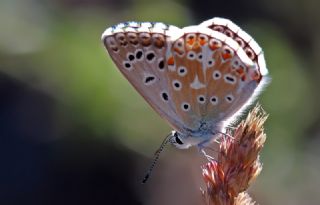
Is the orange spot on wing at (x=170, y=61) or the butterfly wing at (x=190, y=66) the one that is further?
the orange spot on wing at (x=170, y=61)

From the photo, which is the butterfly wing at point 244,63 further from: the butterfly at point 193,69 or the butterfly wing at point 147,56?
the butterfly wing at point 147,56

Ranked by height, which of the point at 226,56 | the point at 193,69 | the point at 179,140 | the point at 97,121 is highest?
the point at 226,56

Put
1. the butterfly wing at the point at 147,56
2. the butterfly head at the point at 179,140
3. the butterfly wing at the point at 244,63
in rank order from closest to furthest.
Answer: the butterfly wing at the point at 244,63
the butterfly wing at the point at 147,56
the butterfly head at the point at 179,140

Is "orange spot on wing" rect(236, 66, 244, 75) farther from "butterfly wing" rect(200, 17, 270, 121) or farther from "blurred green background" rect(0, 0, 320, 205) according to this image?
"blurred green background" rect(0, 0, 320, 205)

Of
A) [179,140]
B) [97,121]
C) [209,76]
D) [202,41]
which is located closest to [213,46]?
[202,41]

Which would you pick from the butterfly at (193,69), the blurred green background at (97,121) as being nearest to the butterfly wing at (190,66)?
the butterfly at (193,69)

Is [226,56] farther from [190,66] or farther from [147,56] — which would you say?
[147,56]

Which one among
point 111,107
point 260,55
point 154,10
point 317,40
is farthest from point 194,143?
point 317,40

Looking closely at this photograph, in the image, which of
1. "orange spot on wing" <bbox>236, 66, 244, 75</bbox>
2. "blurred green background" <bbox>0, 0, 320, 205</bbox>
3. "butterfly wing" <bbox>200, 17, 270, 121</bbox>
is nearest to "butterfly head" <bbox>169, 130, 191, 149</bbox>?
"butterfly wing" <bbox>200, 17, 270, 121</bbox>
